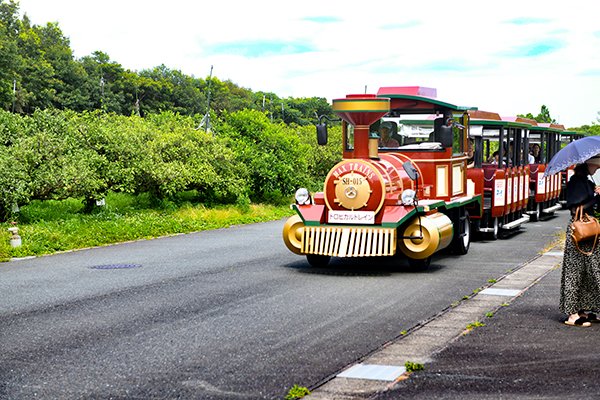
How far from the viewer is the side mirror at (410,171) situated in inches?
595

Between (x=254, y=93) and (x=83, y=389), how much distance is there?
12631cm

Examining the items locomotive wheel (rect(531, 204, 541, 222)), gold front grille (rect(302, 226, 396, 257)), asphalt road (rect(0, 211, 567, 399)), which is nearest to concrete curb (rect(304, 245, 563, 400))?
asphalt road (rect(0, 211, 567, 399))

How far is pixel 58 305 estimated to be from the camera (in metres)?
11.0

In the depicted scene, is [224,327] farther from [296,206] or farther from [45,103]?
[45,103]

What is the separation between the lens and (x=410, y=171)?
15172 millimetres

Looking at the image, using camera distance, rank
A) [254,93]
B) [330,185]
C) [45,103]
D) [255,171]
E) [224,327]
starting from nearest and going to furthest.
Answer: [224,327]
[330,185]
[255,171]
[45,103]
[254,93]

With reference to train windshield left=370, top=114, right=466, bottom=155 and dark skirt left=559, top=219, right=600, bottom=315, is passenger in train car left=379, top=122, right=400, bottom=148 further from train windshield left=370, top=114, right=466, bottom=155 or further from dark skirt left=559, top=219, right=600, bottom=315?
dark skirt left=559, top=219, right=600, bottom=315

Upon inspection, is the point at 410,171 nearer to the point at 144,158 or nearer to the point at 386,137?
the point at 386,137

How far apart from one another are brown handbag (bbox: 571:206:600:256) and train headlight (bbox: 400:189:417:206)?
4921 millimetres

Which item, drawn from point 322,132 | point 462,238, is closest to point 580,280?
point 322,132

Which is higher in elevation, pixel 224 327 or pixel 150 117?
pixel 150 117

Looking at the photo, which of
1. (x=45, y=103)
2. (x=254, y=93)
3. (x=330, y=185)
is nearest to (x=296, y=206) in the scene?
(x=330, y=185)

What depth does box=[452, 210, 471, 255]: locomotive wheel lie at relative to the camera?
1680cm

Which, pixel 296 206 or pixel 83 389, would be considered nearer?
pixel 83 389
